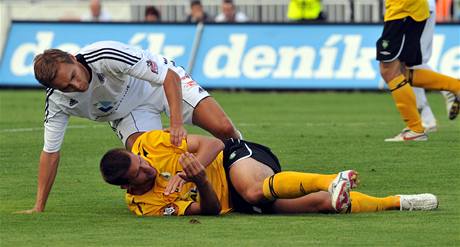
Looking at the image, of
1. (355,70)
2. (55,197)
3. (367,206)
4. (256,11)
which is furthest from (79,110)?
(256,11)

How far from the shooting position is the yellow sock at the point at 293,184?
9109mm

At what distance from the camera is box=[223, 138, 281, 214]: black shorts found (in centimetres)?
966

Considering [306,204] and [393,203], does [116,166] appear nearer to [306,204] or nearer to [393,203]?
[306,204]

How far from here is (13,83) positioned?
24422 millimetres

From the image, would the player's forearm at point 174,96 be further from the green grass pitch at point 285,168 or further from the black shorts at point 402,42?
the black shorts at point 402,42

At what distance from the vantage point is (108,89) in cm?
1023

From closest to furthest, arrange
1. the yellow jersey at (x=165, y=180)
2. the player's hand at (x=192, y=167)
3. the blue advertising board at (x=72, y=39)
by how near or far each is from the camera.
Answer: the player's hand at (x=192, y=167) → the yellow jersey at (x=165, y=180) → the blue advertising board at (x=72, y=39)

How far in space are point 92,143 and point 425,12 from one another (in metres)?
3.92

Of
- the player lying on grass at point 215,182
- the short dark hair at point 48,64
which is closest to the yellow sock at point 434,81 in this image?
the player lying on grass at point 215,182

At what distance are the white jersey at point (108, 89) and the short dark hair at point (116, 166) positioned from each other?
79 cm

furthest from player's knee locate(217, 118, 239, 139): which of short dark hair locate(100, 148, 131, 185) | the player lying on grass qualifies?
short dark hair locate(100, 148, 131, 185)

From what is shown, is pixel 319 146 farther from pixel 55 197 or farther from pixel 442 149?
pixel 55 197

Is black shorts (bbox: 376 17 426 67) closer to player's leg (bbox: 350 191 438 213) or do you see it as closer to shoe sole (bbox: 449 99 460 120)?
shoe sole (bbox: 449 99 460 120)

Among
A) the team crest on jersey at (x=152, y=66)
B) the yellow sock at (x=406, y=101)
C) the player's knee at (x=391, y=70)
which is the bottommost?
the yellow sock at (x=406, y=101)
